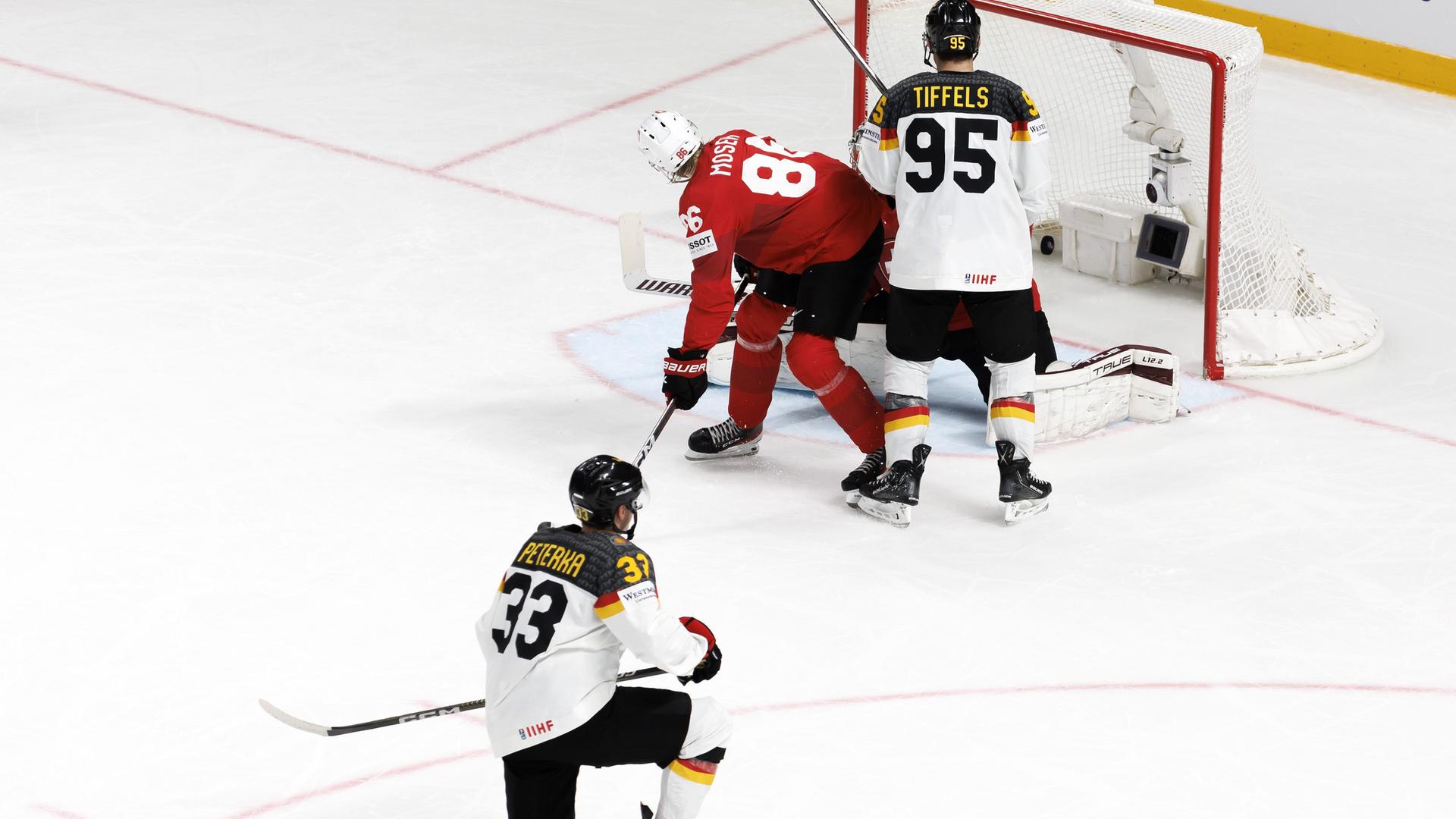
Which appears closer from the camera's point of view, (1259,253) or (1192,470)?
(1192,470)

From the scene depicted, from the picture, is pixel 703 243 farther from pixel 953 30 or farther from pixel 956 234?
pixel 953 30

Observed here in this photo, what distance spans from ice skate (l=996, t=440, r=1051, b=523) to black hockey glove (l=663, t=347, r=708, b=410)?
0.76 m

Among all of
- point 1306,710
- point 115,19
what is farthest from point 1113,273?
point 115,19

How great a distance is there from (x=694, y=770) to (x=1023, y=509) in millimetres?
1820

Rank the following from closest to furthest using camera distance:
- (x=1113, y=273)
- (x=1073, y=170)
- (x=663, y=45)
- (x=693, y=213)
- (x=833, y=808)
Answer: (x=833, y=808) < (x=693, y=213) < (x=1113, y=273) < (x=1073, y=170) < (x=663, y=45)

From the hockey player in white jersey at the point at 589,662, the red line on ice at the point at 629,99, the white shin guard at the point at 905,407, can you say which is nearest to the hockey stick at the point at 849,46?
the white shin guard at the point at 905,407

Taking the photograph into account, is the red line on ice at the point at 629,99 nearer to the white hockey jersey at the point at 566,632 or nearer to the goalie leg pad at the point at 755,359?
the goalie leg pad at the point at 755,359

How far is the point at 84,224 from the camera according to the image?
6941 mm

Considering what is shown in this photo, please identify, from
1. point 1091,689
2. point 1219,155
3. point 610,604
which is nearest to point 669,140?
point 1091,689

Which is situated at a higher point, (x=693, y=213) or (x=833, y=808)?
(x=693, y=213)

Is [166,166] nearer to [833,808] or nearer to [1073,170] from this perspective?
[1073,170]

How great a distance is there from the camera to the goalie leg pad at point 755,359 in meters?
5.13

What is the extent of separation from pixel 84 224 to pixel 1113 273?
3592mm

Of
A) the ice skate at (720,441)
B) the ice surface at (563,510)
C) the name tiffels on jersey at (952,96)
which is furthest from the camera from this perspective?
the ice skate at (720,441)
